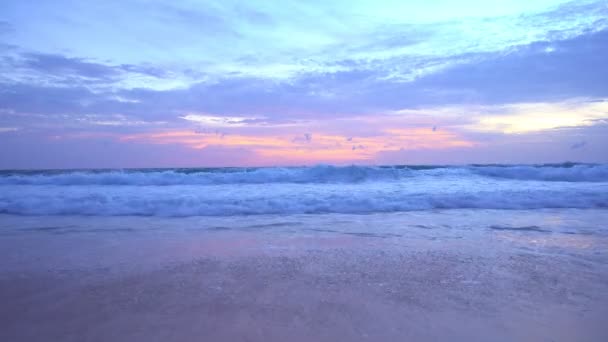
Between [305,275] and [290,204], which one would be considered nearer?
[305,275]

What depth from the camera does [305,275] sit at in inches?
172

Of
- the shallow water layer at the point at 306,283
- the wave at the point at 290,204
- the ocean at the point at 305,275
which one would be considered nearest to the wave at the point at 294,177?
the wave at the point at 290,204

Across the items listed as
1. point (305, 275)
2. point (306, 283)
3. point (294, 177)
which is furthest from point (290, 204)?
point (294, 177)

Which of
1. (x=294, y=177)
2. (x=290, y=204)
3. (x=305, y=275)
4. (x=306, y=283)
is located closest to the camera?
(x=306, y=283)

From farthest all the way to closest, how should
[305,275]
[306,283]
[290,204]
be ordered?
[290,204], [305,275], [306,283]

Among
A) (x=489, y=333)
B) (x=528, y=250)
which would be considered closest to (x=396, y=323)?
(x=489, y=333)

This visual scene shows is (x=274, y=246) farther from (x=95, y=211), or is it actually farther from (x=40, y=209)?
(x=40, y=209)

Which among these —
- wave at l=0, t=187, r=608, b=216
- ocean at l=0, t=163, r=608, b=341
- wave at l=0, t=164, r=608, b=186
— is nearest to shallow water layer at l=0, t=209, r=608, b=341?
ocean at l=0, t=163, r=608, b=341

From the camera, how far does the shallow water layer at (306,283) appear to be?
299cm

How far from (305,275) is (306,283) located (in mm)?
282

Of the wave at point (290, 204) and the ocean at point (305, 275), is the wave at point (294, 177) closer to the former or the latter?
the wave at point (290, 204)

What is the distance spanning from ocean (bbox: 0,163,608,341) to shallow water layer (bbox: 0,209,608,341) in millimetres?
18

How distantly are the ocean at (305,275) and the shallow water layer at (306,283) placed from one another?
2 centimetres

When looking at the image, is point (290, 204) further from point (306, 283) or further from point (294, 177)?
point (294, 177)
